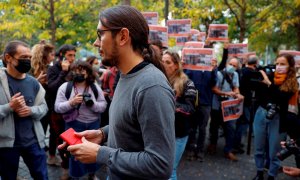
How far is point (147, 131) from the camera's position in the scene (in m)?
1.50

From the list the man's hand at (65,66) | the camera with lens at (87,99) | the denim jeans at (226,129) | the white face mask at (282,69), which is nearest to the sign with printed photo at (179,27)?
the denim jeans at (226,129)

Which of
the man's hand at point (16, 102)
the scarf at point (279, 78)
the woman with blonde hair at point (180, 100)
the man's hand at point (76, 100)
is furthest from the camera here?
the scarf at point (279, 78)

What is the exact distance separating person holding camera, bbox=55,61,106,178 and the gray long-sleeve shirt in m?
2.51

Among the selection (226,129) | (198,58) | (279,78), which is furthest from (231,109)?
(279,78)

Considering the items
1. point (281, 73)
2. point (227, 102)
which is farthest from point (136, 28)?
point (227, 102)

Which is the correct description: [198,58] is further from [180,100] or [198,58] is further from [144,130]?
[144,130]

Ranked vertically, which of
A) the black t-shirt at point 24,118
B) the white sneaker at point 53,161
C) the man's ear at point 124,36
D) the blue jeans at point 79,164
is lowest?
the white sneaker at point 53,161

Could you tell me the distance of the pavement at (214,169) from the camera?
16.4 ft

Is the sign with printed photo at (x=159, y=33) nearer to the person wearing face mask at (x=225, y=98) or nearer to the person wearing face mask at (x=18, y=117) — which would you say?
the person wearing face mask at (x=225, y=98)

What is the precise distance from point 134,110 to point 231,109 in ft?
15.6

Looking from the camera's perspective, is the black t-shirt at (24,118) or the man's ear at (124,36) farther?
the black t-shirt at (24,118)

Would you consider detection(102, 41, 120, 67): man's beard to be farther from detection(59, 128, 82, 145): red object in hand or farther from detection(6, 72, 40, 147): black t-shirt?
detection(6, 72, 40, 147): black t-shirt

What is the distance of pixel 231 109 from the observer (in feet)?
19.6

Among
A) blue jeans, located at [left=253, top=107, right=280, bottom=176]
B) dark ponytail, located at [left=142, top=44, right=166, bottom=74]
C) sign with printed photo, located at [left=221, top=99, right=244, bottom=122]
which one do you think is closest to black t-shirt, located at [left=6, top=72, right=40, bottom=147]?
dark ponytail, located at [left=142, top=44, right=166, bottom=74]
